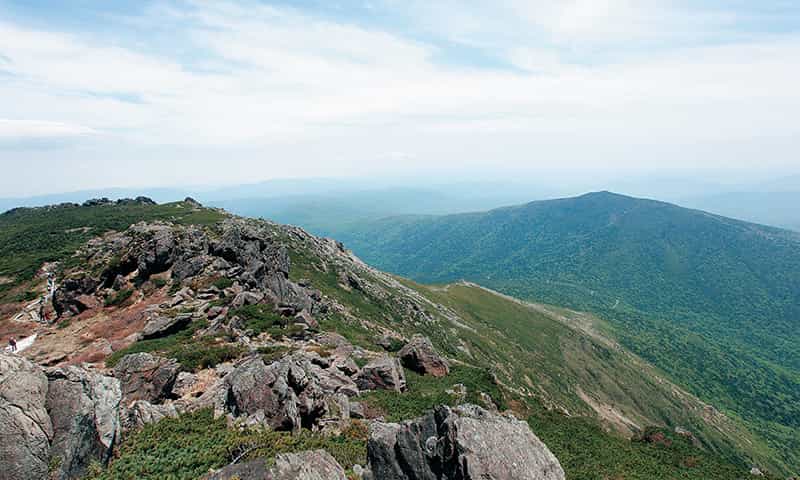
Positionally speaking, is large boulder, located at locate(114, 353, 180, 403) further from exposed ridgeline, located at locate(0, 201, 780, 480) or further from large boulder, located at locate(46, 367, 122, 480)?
large boulder, located at locate(46, 367, 122, 480)

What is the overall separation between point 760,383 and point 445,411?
194384mm

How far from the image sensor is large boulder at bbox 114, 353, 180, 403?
73.0ft

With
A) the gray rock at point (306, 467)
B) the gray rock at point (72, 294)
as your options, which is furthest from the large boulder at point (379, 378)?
the gray rock at point (72, 294)

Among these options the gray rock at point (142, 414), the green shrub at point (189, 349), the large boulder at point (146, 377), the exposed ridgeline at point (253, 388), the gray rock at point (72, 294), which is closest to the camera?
the exposed ridgeline at point (253, 388)

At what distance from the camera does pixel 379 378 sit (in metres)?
29.0

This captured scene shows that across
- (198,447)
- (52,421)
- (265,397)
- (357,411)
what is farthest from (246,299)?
(52,421)

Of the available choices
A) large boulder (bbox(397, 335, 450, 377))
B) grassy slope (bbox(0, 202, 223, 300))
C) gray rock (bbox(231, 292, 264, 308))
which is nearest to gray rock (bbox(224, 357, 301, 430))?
gray rock (bbox(231, 292, 264, 308))

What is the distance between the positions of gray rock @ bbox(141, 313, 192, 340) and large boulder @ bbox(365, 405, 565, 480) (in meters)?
26.1

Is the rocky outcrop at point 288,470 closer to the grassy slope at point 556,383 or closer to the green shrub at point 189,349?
the grassy slope at point 556,383

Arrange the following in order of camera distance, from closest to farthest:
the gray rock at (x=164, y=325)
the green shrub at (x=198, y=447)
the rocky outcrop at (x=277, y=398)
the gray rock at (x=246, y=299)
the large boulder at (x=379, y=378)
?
1. the green shrub at (x=198, y=447)
2. the rocky outcrop at (x=277, y=398)
3. the large boulder at (x=379, y=378)
4. the gray rock at (x=164, y=325)
5. the gray rock at (x=246, y=299)

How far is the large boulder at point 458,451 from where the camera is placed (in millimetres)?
12594

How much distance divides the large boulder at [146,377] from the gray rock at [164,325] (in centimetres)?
799

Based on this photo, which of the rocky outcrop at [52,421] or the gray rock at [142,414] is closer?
the rocky outcrop at [52,421]

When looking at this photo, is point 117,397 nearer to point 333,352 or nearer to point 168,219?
point 333,352
